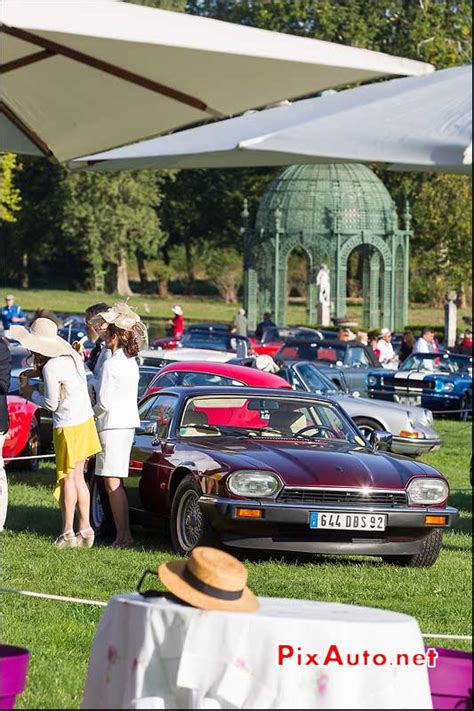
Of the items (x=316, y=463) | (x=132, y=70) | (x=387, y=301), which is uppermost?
(x=132, y=70)

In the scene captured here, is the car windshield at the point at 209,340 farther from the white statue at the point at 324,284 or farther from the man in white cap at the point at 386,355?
the white statue at the point at 324,284

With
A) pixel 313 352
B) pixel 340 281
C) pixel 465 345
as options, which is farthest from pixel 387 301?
pixel 313 352

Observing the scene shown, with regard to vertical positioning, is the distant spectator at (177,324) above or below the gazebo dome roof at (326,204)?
below

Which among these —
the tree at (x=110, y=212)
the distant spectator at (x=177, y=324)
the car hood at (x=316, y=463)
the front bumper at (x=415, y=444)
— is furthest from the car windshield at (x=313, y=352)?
the tree at (x=110, y=212)

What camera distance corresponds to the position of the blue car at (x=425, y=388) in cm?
2786

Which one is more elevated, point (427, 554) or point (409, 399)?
point (427, 554)

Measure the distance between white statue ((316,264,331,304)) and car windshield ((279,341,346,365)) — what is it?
85.5ft

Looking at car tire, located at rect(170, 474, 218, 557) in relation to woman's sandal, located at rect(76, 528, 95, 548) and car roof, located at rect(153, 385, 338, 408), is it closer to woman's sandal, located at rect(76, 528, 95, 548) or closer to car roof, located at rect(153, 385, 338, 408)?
woman's sandal, located at rect(76, 528, 95, 548)

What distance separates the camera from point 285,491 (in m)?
10.5

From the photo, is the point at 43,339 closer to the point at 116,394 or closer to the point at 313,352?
the point at 116,394

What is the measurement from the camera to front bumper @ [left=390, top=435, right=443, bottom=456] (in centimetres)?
2042

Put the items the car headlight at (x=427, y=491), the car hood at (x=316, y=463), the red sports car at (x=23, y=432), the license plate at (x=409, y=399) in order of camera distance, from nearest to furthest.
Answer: the car hood at (x=316, y=463) < the car headlight at (x=427, y=491) < the red sports car at (x=23, y=432) < the license plate at (x=409, y=399)

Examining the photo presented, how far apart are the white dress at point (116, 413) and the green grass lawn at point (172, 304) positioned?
57905 millimetres

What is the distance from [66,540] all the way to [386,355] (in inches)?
892
